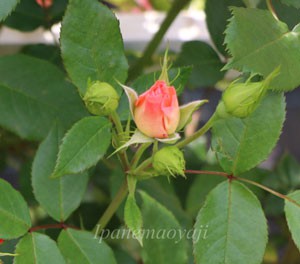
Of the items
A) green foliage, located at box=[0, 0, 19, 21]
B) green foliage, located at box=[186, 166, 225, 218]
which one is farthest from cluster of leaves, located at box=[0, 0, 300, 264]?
green foliage, located at box=[186, 166, 225, 218]

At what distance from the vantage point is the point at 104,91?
0.43 m

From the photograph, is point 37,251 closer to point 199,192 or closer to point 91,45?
point 91,45

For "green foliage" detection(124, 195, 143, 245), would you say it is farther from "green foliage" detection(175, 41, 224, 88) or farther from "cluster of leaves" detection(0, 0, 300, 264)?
"green foliage" detection(175, 41, 224, 88)

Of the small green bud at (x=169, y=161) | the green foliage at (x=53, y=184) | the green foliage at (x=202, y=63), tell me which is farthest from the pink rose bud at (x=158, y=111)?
the green foliage at (x=202, y=63)

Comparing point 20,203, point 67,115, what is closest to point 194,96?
point 67,115

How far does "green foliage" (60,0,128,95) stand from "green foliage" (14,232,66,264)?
12 centimetres

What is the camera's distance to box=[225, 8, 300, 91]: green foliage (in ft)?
1.44

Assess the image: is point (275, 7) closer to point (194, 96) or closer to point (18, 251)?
point (18, 251)

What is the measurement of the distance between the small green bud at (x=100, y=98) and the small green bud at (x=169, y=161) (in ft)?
0.16

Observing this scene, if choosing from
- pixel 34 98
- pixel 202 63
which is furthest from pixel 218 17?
pixel 34 98

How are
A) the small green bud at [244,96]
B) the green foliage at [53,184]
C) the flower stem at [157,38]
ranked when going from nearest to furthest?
1. the small green bud at [244,96]
2. the green foliage at [53,184]
3. the flower stem at [157,38]

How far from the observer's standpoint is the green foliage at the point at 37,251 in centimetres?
46

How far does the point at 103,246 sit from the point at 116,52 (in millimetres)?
157

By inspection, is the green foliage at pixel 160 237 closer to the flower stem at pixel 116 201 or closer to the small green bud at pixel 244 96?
the flower stem at pixel 116 201
